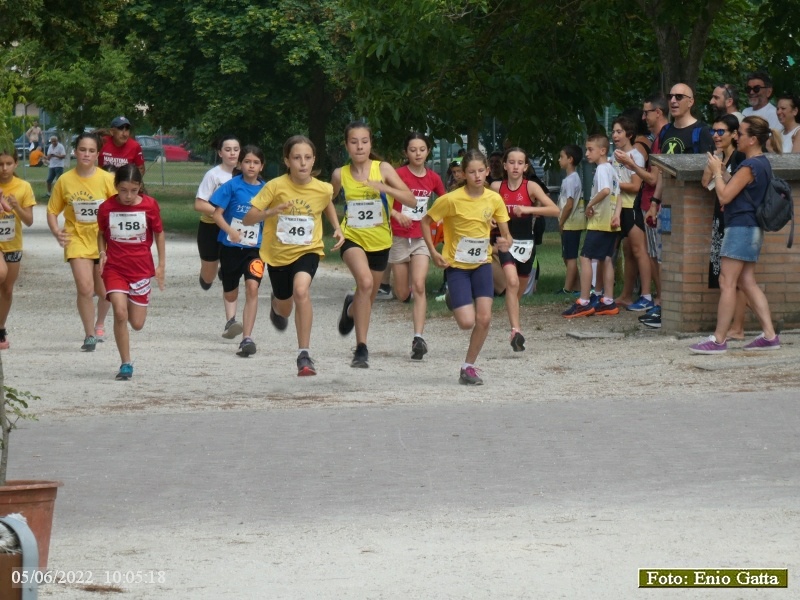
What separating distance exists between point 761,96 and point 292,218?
496 cm

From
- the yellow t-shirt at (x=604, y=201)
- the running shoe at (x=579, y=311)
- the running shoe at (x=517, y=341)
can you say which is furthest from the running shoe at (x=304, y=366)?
the yellow t-shirt at (x=604, y=201)

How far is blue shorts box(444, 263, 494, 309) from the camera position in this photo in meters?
11.0

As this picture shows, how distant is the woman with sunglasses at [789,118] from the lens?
45.3 feet

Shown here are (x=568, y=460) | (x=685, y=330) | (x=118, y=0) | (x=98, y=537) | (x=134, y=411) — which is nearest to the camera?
(x=98, y=537)

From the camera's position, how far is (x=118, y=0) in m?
17.3

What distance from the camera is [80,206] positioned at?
1288cm

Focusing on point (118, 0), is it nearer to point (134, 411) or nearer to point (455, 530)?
point (134, 411)

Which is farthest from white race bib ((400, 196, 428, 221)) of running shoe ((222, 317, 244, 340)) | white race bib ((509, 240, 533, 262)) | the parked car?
the parked car

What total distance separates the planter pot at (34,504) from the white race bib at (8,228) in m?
7.71

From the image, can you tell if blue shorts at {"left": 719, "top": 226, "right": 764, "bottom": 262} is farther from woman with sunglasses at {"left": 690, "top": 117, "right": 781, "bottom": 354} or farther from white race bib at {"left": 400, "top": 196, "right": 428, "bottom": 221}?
white race bib at {"left": 400, "top": 196, "right": 428, "bottom": 221}

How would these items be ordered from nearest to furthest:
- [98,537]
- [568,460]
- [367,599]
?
[367,599] < [98,537] < [568,460]

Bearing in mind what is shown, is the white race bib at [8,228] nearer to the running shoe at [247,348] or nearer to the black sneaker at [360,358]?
the running shoe at [247,348]

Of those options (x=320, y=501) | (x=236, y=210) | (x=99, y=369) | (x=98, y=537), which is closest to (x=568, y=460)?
(x=320, y=501)

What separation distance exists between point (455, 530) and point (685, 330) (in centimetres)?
653
